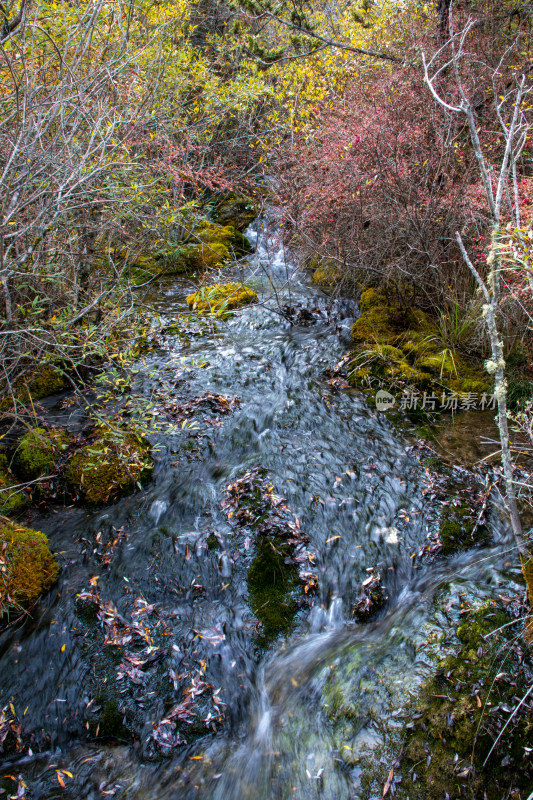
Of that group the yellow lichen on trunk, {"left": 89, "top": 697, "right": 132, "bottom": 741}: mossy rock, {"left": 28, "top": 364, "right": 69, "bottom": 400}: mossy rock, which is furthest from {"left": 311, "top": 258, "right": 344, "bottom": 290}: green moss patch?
{"left": 89, "top": 697, "right": 132, "bottom": 741}: mossy rock

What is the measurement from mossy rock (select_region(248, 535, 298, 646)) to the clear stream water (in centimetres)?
9

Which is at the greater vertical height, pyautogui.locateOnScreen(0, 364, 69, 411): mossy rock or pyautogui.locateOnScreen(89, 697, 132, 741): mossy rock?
pyautogui.locateOnScreen(0, 364, 69, 411): mossy rock

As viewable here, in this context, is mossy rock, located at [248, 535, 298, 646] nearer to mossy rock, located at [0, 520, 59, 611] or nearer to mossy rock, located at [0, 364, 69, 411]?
mossy rock, located at [0, 520, 59, 611]

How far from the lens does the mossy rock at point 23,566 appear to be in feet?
11.2

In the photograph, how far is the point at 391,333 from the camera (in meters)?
6.84

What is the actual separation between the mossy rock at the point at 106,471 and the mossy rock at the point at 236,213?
981 centimetres

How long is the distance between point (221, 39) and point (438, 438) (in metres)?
12.6

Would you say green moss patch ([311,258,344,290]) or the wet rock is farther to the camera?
green moss patch ([311,258,344,290])

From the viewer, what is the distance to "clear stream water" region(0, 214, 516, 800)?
2801 millimetres

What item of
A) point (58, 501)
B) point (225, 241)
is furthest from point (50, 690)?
point (225, 241)

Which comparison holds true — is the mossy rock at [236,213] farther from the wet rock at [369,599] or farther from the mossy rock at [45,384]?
the wet rock at [369,599]

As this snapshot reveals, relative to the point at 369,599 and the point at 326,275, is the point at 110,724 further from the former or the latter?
the point at 326,275

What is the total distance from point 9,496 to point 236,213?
11.1 metres

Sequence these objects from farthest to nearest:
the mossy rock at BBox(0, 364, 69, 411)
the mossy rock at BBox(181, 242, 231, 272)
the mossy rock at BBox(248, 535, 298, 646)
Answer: the mossy rock at BBox(181, 242, 231, 272) < the mossy rock at BBox(0, 364, 69, 411) < the mossy rock at BBox(248, 535, 298, 646)
